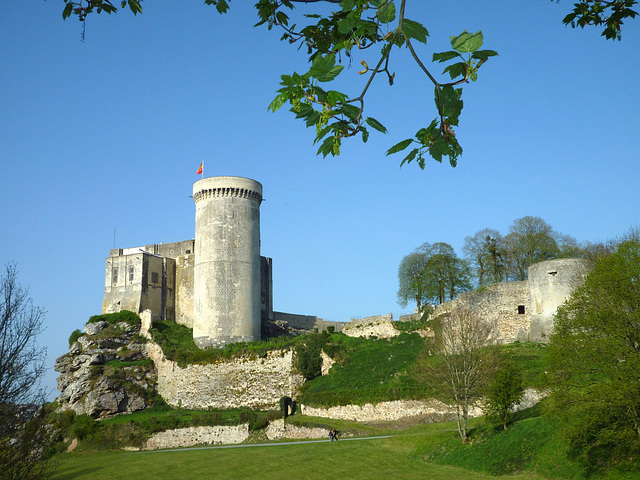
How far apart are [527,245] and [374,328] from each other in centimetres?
1586

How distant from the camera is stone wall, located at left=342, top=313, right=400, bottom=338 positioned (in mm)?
40812

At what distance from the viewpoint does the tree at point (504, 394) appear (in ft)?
82.6

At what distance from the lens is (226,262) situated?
4469 cm

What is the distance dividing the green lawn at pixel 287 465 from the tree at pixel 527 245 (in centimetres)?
2539

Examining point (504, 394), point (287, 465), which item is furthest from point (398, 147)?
point (287, 465)

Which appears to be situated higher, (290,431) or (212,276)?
(212,276)

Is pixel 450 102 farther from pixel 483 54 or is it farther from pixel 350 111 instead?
pixel 350 111

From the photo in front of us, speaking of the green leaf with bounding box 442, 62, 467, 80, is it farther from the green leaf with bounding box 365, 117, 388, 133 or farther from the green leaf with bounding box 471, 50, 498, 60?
the green leaf with bounding box 365, 117, 388, 133

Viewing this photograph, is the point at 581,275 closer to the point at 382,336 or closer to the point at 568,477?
the point at 382,336

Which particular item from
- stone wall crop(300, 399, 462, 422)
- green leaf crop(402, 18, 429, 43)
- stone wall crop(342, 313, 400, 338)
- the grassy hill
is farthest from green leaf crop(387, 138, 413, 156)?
Result: stone wall crop(342, 313, 400, 338)

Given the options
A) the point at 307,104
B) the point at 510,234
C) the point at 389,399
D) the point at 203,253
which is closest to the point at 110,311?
the point at 203,253

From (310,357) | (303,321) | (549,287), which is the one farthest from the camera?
(303,321)

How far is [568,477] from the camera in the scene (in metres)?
20.7

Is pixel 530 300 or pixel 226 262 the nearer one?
pixel 530 300
